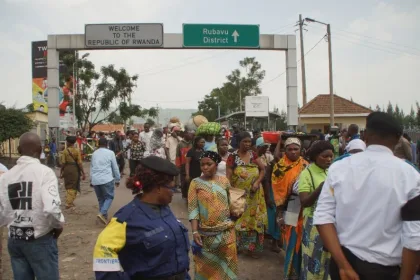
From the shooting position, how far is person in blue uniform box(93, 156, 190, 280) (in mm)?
2213

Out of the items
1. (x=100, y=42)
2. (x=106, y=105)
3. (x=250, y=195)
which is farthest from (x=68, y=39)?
(x=106, y=105)

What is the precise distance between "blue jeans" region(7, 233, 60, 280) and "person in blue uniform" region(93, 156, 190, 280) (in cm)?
142

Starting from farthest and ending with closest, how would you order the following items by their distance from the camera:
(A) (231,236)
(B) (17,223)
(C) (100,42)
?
1. (C) (100,42)
2. (A) (231,236)
3. (B) (17,223)

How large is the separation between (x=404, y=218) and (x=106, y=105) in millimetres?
30450

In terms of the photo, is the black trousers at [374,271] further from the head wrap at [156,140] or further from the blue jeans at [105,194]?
the head wrap at [156,140]

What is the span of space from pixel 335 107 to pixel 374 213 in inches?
1195

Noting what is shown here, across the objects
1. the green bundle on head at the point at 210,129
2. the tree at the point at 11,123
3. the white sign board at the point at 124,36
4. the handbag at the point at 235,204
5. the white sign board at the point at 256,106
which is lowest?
the handbag at the point at 235,204

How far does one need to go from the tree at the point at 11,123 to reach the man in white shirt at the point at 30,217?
19.6 metres

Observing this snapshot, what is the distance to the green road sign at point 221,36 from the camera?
14.1m

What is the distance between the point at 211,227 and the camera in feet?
13.5

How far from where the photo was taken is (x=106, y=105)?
31.2 metres

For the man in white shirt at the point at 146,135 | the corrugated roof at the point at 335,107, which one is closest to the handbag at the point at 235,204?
the man in white shirt at the point at 146,135

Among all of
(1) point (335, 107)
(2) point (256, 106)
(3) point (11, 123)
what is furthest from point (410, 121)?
(3) point (11, 123)

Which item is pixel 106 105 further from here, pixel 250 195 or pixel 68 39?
pixel 250 195
